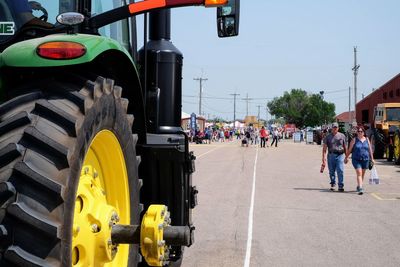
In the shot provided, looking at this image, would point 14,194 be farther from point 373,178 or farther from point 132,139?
point 373,178

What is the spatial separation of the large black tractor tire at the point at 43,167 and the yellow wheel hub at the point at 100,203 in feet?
0.23

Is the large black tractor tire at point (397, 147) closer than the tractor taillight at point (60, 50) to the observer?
No

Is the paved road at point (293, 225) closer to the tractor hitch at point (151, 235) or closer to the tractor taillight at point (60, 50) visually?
the tractor hitch at point (151, 235)

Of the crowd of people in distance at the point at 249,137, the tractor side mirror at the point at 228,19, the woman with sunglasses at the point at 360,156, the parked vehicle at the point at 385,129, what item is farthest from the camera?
the crowd of people in distance at the point at 249,137

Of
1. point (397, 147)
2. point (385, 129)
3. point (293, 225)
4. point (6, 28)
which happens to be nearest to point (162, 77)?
point (6, 28)

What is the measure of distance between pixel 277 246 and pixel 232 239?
67cm

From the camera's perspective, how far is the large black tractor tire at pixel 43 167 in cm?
199

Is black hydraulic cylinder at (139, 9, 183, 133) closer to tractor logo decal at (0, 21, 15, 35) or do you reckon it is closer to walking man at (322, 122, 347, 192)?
tractor logo decal at (0, 21, 15, 35)

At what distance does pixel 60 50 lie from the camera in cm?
246

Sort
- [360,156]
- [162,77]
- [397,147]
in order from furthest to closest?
[397,147] < [360,156] < [162,77]

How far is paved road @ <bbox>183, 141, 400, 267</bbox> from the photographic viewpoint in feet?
20.8

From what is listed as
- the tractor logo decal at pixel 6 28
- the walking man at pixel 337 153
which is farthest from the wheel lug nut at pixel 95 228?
the walking man at pixel 337 153

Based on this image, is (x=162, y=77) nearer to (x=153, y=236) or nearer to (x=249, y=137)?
(x=153, y=236)

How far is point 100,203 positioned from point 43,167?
26.9 inches
